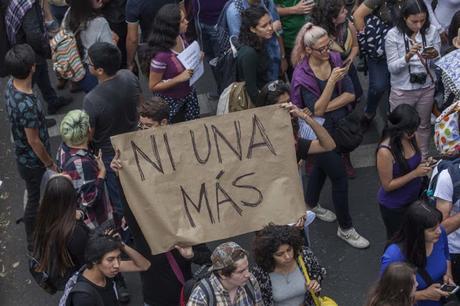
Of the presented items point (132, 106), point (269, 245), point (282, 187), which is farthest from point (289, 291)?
point (132, 106)

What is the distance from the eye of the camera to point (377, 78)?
741cm

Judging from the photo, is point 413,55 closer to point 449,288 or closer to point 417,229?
point 417,229

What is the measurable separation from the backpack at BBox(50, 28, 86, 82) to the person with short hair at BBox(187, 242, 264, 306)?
3121 millimetres

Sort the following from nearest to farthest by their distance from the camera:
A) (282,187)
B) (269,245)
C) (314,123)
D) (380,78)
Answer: (269,245) < (282,187) < (314,123) < (380,78)

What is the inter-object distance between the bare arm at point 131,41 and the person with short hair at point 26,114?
65.9 inches

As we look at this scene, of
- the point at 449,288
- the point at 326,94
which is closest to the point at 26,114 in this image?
the point at 326,94

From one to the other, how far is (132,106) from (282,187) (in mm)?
1686

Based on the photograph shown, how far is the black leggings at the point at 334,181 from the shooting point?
6250 mm

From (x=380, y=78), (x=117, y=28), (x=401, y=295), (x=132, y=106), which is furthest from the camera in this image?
(x=117, y=28)

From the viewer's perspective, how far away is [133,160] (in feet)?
15.9

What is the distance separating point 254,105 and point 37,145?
1.67 metres

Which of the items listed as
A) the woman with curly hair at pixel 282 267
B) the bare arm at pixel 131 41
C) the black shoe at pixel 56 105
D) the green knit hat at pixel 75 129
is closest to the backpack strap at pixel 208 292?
the woman with curly hair at pixel 282 267

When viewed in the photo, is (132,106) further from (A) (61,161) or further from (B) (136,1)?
(B) (136,1)

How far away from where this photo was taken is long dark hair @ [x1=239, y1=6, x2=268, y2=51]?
21.5ft
